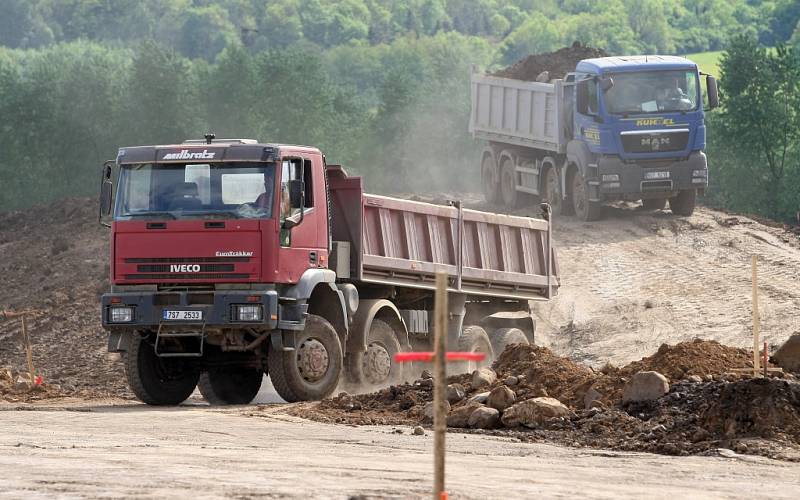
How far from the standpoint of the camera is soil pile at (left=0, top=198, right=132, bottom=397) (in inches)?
1019

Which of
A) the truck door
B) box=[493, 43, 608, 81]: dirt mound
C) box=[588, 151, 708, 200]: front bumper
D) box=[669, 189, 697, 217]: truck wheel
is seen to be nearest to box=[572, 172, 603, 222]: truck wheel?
box=[588, 151, 708, 200]: front bumper

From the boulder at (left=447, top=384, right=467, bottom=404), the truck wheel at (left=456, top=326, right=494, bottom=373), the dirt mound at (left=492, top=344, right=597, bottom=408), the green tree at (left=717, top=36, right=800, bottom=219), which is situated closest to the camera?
the dirt mound at (left=492, top=344, right=597, bottom=408)

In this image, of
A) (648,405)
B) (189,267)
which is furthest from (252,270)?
(648,405)

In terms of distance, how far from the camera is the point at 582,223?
3366 cm

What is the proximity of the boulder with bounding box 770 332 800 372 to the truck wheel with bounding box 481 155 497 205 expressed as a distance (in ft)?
68.6

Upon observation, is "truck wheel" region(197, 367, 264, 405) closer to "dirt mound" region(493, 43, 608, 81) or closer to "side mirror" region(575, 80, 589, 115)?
"side mirror" region(575, 80, 589, 115)

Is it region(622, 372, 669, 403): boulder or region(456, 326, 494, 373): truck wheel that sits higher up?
region(456, 326, 494, 373): truck wheel

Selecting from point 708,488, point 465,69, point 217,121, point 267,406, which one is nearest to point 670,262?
point 267,406

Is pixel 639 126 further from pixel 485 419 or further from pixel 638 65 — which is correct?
pixel 485 419

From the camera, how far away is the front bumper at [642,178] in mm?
32062

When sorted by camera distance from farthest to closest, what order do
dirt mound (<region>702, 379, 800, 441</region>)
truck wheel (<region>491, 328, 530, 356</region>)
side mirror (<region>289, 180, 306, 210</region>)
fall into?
truck wheel (<region>491, 328, 530, 356</region>) → side mirror (<region>289, 180, 306, 210</region>) → dirt mound (<region>702, 379, 800, 441</region>)

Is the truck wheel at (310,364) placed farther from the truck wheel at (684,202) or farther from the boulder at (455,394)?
the truck wheel at (684,202)

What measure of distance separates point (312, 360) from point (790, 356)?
5.44 metres

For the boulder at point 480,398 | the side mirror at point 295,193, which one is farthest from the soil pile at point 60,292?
the boulder at point 480,398
